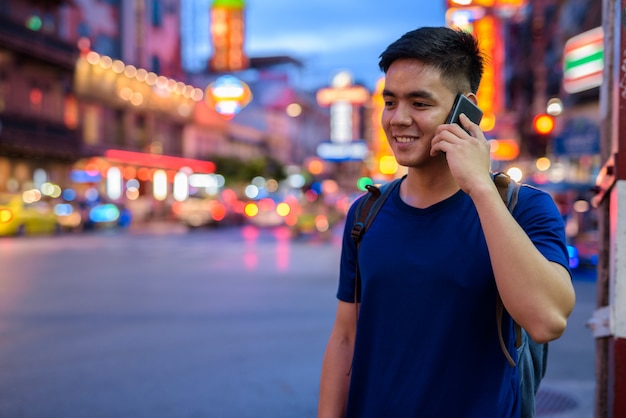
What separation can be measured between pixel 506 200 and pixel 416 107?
1.23ft

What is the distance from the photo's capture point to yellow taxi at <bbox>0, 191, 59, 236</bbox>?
86.9 ft

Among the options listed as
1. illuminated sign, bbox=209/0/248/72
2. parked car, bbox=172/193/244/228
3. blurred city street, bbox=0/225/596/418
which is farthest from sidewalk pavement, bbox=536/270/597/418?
illuminated sign, bbox=209/0/248/72

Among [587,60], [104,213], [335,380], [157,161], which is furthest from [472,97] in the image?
[157,161]

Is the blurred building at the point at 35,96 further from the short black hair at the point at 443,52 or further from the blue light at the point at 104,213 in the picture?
the short black hair at the point at 443,52

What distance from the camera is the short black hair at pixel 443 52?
2.22 metres

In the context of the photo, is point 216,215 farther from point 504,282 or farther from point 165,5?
point 504,282

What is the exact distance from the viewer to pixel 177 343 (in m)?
8.23

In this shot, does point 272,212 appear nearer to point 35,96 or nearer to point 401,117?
point 35,96

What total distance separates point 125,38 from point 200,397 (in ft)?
151

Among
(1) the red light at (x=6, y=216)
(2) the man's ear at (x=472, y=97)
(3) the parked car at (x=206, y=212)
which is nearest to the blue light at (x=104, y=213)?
(3) the parked car at (x=206, y=212)

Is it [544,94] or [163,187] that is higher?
[544,94]

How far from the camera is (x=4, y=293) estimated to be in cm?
1173

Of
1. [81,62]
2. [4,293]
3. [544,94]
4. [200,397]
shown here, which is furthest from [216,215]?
[200,397]

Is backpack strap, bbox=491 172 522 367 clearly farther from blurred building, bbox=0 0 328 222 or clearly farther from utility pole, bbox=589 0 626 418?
blurred building, bbox=0 0 328 222
